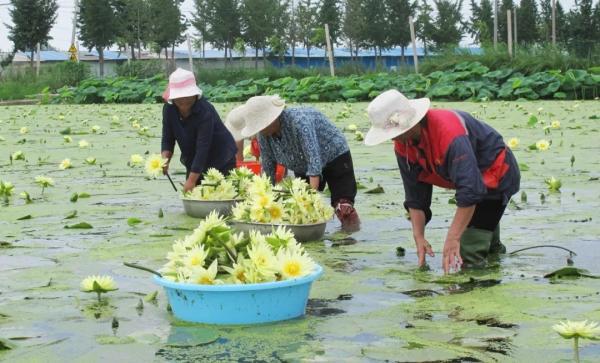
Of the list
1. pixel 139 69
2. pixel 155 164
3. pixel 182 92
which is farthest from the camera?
pixel 139 69

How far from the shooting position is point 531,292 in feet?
11.8

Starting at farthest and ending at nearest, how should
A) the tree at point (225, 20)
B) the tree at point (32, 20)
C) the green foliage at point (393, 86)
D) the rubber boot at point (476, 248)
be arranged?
1. the tree at point (225, 20)
2. the tree at point (32, 20)
3. the green foliage at point (393, 86)
4. the rubber boot at point (476, 248)

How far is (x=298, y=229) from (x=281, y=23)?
50.0 meters

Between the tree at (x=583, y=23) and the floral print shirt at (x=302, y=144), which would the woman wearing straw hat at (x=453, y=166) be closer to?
the floral print shirt at (x=302, y=144)

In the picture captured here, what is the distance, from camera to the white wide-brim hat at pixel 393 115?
149 inches

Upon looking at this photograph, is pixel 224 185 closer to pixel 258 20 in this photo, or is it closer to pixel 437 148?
pixel 437 148

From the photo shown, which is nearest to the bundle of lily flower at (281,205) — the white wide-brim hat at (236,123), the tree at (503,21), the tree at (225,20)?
the white wide-brim hat at (236,123)

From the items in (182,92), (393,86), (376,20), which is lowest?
(393,86)

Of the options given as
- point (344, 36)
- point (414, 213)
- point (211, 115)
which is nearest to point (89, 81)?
point (211, 115)

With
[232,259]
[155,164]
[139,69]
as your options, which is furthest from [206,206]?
[139,69]

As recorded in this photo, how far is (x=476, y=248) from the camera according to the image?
4242mm

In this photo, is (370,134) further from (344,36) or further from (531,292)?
(344,36)

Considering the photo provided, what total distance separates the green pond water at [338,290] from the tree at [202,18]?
158 feet

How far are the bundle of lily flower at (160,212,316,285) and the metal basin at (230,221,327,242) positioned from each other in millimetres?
1308
